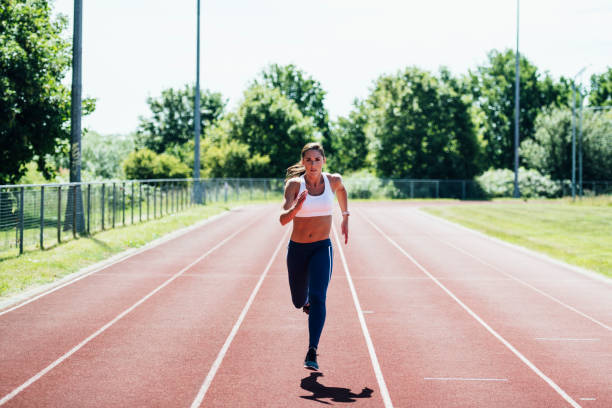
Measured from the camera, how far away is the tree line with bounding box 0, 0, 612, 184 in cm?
2728

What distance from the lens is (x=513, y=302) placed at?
31.9 ft

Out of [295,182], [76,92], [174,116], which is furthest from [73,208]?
[174,116]

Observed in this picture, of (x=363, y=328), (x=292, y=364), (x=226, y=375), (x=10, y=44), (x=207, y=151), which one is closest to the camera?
(x=226, y=375)

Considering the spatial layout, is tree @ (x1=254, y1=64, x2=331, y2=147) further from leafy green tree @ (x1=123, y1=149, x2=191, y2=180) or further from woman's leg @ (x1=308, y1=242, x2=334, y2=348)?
woman's leg @ (x1=308, y1=242, x2=334, y2=348)

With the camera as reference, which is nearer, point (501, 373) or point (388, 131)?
→ point (501, 373)

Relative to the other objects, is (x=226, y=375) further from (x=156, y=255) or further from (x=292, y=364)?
(x=156, y=255)

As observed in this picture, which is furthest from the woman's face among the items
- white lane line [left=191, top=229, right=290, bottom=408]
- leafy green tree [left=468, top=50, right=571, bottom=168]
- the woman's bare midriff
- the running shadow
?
leafy green tree [left=468, top=50, right=571, bottom=168]

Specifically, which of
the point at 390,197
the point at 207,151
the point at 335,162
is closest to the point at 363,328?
the point at 390,197

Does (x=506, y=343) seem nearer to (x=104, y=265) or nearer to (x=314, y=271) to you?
(x=314, y=271)

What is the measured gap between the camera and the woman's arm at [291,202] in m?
5.69

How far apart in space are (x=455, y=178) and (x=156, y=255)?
48.8 metres

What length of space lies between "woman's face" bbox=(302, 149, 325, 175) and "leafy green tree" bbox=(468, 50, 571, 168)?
74.3 meters

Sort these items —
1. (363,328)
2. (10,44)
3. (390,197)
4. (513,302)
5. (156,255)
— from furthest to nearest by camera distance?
(390,197) < (10,44) < (156,255) < (513,302) < (363,328)

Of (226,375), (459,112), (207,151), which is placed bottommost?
(226,375)
